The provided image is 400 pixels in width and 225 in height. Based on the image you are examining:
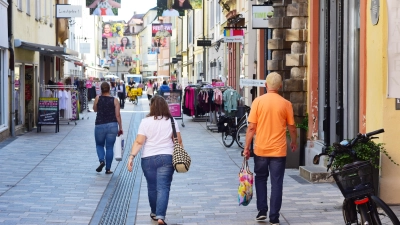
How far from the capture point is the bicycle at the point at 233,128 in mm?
18188

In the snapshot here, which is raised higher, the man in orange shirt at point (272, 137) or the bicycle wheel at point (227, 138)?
the man in orange shirt at point (272, 137)

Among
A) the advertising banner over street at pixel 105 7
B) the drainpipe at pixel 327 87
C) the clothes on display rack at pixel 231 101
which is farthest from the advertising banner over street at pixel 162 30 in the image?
the drainpipe at pixel 327 87

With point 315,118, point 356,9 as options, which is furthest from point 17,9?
point 356,9

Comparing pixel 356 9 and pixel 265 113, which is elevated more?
pixel 356 9

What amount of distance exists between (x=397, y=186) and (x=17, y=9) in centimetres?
1549

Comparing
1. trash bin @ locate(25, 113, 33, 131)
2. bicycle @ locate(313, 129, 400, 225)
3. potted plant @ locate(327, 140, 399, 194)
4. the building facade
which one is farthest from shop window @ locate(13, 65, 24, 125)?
bicycle @ locate(313, 129, 400, 225)

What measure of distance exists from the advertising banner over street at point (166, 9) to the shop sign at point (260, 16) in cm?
1674

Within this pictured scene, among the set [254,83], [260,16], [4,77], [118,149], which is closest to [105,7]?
[4,77]

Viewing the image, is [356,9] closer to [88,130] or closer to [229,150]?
[229,150]

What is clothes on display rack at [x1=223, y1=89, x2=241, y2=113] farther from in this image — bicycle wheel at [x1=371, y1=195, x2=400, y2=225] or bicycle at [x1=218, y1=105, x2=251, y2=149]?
bicycle wheel at [x1=371, y1=195, x2=400, y2=225]

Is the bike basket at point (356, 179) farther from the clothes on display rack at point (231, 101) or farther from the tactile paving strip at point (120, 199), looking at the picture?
the clothes on display rack at point (231, 101)

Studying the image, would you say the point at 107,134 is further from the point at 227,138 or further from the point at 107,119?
the point at 227,138

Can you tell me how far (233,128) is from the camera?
60.7ft

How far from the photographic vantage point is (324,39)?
13.6 meters
